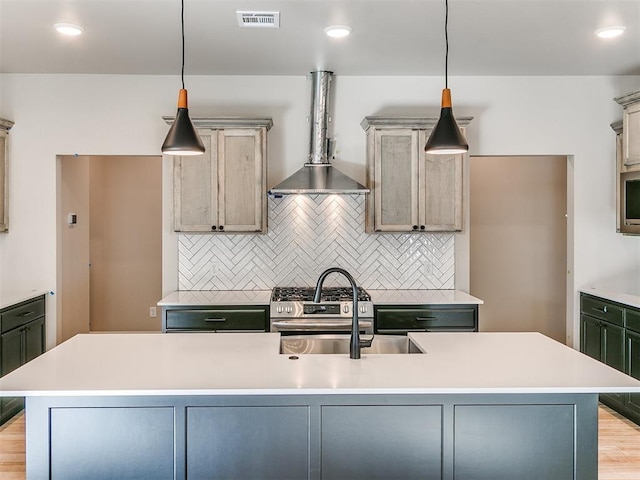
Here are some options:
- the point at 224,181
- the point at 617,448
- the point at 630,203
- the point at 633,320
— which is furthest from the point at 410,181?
the point at 617,448

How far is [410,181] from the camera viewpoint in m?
4.40

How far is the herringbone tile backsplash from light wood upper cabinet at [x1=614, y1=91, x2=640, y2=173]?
5.92 feet

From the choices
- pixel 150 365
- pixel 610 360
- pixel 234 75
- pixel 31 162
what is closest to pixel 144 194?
pixel 31 162

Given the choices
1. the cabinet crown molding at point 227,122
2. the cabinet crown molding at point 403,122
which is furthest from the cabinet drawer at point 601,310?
the cabinet crown molding at point 227,122

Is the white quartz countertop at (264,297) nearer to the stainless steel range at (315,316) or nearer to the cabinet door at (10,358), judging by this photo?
the stainless steel range at (315,316)

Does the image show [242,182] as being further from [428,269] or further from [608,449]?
[608,449]

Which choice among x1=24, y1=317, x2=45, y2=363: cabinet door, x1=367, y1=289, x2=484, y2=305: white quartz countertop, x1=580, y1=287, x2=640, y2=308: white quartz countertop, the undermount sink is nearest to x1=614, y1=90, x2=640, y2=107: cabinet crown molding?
x1=580, y1=287, x2=640, y2=308: white quartz countertop

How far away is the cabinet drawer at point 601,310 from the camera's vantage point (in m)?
4.05

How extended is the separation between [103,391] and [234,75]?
11.1 ft

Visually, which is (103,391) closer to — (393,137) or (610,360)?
(393,137)

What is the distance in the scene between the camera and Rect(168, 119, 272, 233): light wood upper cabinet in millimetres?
4336

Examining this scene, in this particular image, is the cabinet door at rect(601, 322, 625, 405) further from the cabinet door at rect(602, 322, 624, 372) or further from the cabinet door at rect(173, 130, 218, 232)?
the cabinet door at rect(173, 130, 218, 232)

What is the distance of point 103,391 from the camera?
198cm

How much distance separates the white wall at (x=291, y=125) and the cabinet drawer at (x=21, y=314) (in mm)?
254
